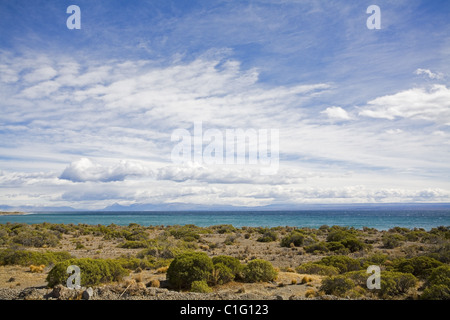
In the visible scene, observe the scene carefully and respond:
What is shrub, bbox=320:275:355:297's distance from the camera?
38.3 feet

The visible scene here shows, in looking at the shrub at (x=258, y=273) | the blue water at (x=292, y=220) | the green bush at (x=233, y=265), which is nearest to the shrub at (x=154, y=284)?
the green bush at (x=233, y=265)

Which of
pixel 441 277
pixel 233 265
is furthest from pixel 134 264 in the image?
pixel 441 277

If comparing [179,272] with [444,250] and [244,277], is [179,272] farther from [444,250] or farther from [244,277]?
[444,250]

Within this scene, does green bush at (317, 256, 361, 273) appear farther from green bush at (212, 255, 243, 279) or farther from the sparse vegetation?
green bush at (212, 255, 243, 279)

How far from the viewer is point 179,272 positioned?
42.8ft

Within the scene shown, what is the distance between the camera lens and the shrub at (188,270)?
12953mm

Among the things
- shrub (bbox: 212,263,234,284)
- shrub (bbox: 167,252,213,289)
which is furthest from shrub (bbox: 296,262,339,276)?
shrub (bbox: 167,252,213,289)

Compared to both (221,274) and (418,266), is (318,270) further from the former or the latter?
(221,274)

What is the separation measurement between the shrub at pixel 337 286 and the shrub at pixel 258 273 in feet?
9.12

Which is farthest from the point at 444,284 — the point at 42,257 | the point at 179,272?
the point at 42,257

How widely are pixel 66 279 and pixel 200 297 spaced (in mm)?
5489

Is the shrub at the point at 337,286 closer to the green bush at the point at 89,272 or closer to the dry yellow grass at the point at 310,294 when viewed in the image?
the dry yellow grass at the point at 310,294

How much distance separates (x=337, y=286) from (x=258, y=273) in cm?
355

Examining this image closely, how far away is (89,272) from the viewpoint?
41.7ft
